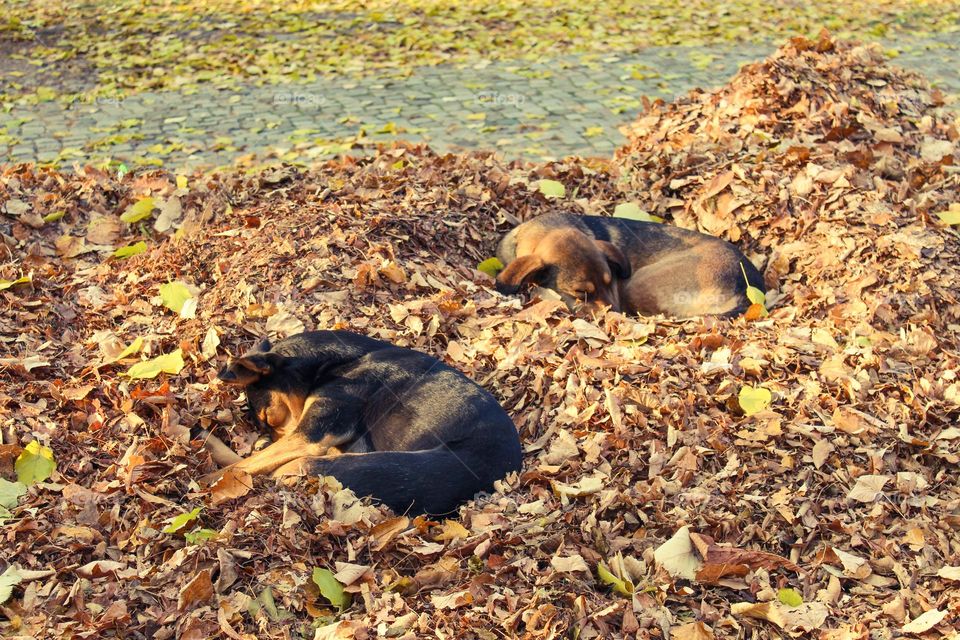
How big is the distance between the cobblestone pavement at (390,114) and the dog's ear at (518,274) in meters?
3.11

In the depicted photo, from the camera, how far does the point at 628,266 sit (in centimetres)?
750

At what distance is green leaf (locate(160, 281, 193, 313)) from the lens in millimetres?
6309

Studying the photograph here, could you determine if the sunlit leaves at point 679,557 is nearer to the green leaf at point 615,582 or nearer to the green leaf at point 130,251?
the green leaf at point 615,582

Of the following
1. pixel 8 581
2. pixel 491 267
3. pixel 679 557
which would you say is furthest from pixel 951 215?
pixel 8 581

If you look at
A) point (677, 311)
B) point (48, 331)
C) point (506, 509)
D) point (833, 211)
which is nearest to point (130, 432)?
point (48, 331)

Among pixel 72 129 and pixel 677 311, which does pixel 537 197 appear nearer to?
pixel 677 311

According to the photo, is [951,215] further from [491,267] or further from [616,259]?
[491,267]

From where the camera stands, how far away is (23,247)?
720 cm

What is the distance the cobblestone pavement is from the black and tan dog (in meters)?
4.87

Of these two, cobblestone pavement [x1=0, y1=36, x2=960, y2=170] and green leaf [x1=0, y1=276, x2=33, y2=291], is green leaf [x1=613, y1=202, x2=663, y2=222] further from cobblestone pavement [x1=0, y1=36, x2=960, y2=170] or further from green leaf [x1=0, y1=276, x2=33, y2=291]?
green leaf [x1=0, y1=276, x2=33, y2=291]

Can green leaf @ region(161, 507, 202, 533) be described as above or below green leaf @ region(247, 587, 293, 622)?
above

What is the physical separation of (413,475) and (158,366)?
5.98 feet

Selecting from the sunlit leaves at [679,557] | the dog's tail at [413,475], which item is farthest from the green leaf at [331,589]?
the sunlit leaves at [679,557]

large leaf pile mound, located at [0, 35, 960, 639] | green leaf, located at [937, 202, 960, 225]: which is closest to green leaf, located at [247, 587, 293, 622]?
large leaf pile mound, located at [0, 35, 960, 639]
